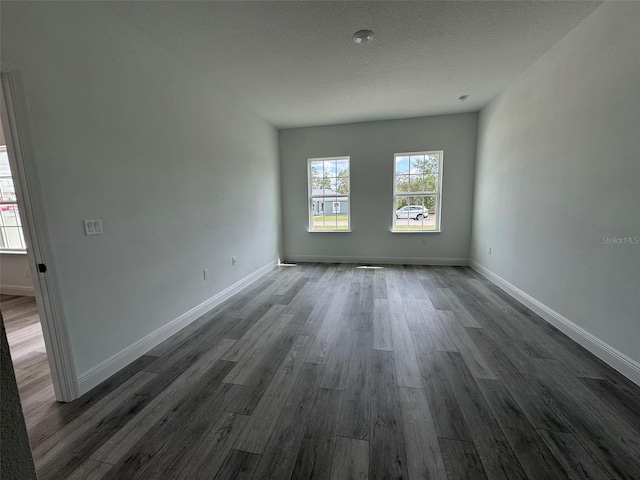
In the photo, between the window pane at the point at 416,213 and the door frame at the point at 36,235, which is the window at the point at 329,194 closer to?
the window pane at the point at 416,213

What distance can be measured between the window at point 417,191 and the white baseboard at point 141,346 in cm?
346

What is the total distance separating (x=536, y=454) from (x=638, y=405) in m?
0.91

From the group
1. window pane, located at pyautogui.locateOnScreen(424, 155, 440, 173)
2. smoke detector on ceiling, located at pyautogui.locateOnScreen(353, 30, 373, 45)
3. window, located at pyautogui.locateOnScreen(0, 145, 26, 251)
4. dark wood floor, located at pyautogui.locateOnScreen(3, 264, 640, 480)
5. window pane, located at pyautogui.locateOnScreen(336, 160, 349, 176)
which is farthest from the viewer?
window pane, located at pyautogui.locateOnScreen(336, 160, 349, 176)

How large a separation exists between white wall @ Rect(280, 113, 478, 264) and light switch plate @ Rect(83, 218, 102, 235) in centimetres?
385

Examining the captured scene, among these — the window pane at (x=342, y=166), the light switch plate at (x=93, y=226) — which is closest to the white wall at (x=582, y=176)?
the window pane at (x=342, y=166)

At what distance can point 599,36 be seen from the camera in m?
2.11

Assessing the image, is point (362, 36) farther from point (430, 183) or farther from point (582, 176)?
point (430, 183)

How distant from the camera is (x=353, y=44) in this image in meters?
2.53

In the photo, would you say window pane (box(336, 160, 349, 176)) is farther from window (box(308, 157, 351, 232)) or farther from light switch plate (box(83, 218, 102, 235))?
light switch plate (box(83, 218, 102, 235))

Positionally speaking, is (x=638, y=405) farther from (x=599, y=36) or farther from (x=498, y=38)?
(x=498, y=38)

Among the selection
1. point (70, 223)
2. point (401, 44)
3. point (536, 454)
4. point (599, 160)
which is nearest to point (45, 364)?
point (70, 223)

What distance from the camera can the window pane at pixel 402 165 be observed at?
510cm

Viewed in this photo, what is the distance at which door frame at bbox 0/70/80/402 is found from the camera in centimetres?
153

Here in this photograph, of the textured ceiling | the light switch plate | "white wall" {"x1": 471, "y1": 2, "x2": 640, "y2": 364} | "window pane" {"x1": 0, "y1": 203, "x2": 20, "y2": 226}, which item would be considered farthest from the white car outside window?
"window pane" {"x1": 0, "y1": 203, "x2": 20, "y2": 226}
